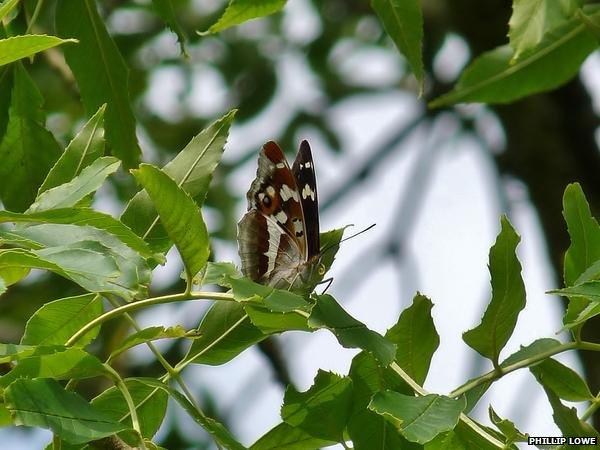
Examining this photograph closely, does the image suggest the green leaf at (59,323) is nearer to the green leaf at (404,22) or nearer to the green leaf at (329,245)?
the green leaf at (329,245)

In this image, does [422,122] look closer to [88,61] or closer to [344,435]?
[88,61]

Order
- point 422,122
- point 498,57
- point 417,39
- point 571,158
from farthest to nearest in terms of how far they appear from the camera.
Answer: point 422,122 < point 571,158 < point 498,57 < point 417,39

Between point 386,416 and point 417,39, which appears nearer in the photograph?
point 386,416

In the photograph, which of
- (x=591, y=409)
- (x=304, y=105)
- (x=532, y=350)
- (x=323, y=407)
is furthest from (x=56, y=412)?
(x=304, y=105)

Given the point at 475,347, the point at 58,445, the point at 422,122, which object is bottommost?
the point at 422,122

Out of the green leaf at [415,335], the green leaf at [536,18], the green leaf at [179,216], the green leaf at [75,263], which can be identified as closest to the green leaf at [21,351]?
the green leaf at [75,263]

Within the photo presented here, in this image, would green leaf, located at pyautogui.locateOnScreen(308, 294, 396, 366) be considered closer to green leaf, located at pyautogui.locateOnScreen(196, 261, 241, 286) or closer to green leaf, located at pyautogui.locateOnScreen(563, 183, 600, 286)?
green leaf, located at pyautogui.locateOnScreen(196, 261, 241, 286)

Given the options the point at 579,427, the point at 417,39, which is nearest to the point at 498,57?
the point at 417,39

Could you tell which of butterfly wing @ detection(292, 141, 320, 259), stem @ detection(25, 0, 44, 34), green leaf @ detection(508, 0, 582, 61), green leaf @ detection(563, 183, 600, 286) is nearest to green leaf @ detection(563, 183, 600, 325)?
green leaf @ detection(563, 183, 600, 286)

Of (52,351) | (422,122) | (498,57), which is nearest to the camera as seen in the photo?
(52,351)
